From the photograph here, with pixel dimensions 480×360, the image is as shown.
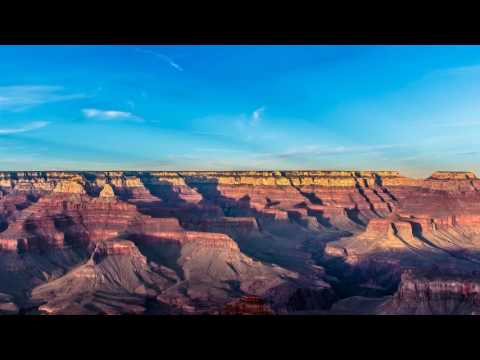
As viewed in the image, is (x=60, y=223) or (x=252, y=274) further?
(x=60, y=223)

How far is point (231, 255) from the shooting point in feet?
253

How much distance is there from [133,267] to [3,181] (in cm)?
9116

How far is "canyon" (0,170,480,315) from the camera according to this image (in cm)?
5241

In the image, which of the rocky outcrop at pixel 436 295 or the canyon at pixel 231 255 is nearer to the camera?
the rocky outcrop at pixel 436 295

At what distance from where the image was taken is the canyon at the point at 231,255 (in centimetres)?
5241

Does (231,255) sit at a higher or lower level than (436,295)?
lower

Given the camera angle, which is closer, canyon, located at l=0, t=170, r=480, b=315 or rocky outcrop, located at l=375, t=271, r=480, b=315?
rocky outcrop, located at l=375, t=271, r=480, b=315

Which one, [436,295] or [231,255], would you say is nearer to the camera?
[436,295]
